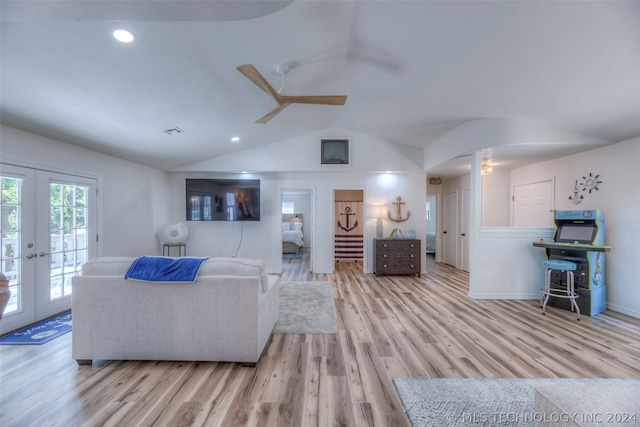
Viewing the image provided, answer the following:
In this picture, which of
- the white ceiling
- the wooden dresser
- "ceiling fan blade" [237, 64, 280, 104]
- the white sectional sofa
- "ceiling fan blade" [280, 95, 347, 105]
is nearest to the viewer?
the white ceiling

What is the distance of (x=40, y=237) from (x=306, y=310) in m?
3.34

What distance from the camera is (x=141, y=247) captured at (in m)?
4.93

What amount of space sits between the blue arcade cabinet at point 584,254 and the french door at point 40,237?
651cm

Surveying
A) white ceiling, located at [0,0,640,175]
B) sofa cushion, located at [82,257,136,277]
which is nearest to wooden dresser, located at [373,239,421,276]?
white ceiling, located at [0,0,640,175]

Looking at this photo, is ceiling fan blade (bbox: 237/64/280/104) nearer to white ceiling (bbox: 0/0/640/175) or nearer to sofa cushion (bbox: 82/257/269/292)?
white ceiling (bbox: 0/0/640/175)

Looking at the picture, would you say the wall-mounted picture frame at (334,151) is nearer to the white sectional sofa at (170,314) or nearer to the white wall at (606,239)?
the white wall at (606,239)

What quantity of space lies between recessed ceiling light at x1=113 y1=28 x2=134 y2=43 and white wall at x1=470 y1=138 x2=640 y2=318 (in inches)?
184

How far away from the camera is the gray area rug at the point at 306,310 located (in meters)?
2.93

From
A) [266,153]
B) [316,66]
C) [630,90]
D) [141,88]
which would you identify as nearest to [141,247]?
[266,153]

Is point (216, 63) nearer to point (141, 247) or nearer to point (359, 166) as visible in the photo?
point (359, 166)

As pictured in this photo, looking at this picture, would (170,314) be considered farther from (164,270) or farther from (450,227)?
(450,227)

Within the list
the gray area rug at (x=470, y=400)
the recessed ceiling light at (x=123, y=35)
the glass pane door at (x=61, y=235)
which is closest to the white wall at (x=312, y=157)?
the glass pane door at (x=61, y=235)

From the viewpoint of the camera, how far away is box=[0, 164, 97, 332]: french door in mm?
2822

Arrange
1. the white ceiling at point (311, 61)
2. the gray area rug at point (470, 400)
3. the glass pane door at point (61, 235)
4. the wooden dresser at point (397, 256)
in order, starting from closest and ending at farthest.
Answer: the gray area rug at point (470, 400) → the white ceiling at point (311, 61) → the glass pane door at point (61, 235) → the wooden dresser at point (397, 256)
